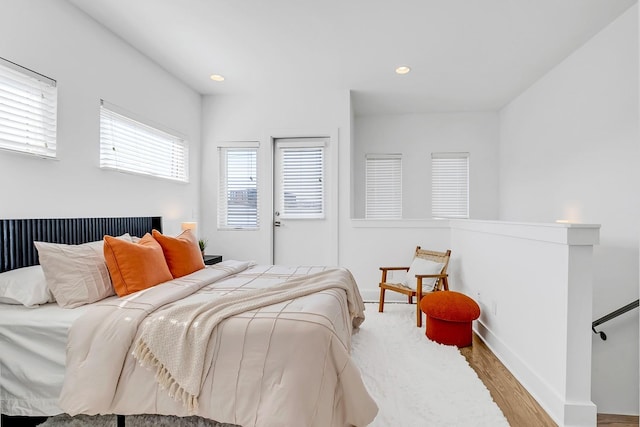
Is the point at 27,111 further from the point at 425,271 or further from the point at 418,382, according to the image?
the point at 425,271

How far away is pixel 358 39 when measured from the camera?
10.1ft

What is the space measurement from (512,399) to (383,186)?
3705 mm

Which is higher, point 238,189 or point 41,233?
point 238,189

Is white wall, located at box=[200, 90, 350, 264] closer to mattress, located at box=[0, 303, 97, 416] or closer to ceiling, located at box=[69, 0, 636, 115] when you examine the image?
ceiling, located at box=[69, 0, 636, 115]

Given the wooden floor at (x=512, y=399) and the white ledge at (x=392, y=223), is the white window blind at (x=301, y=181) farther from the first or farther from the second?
the wooden floor at (x=512, y=399)

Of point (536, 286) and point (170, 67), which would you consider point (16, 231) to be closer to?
point (170, 67)

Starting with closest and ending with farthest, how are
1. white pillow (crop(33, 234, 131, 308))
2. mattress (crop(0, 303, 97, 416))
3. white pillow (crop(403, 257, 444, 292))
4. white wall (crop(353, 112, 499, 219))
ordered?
mattress (crop(0, 303, 97, 416)) < white pillow (crop(33, 234, 131, 308)) < white pillow (crop(403, 257, 444, 292)) < white wall (crop(353, 112, 499, 219))

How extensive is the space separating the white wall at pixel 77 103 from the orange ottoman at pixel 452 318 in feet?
10.1

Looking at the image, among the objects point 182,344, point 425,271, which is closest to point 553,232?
point 425,271

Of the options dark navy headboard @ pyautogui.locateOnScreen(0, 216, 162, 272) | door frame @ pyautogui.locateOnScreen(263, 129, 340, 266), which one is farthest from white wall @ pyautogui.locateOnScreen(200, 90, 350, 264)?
dark navy headboard @ pyautogui.locateOnScreen(0, 216, 162, 272)

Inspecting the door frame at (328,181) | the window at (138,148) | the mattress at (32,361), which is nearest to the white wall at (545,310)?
the door frame at (328,181)

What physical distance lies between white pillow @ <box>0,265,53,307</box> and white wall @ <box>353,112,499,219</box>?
13.7 feet

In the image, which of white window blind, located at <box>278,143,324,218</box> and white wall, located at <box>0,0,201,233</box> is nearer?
white wall, located at <box>0,0,201,233</box>

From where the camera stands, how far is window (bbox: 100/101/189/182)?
116 inches
